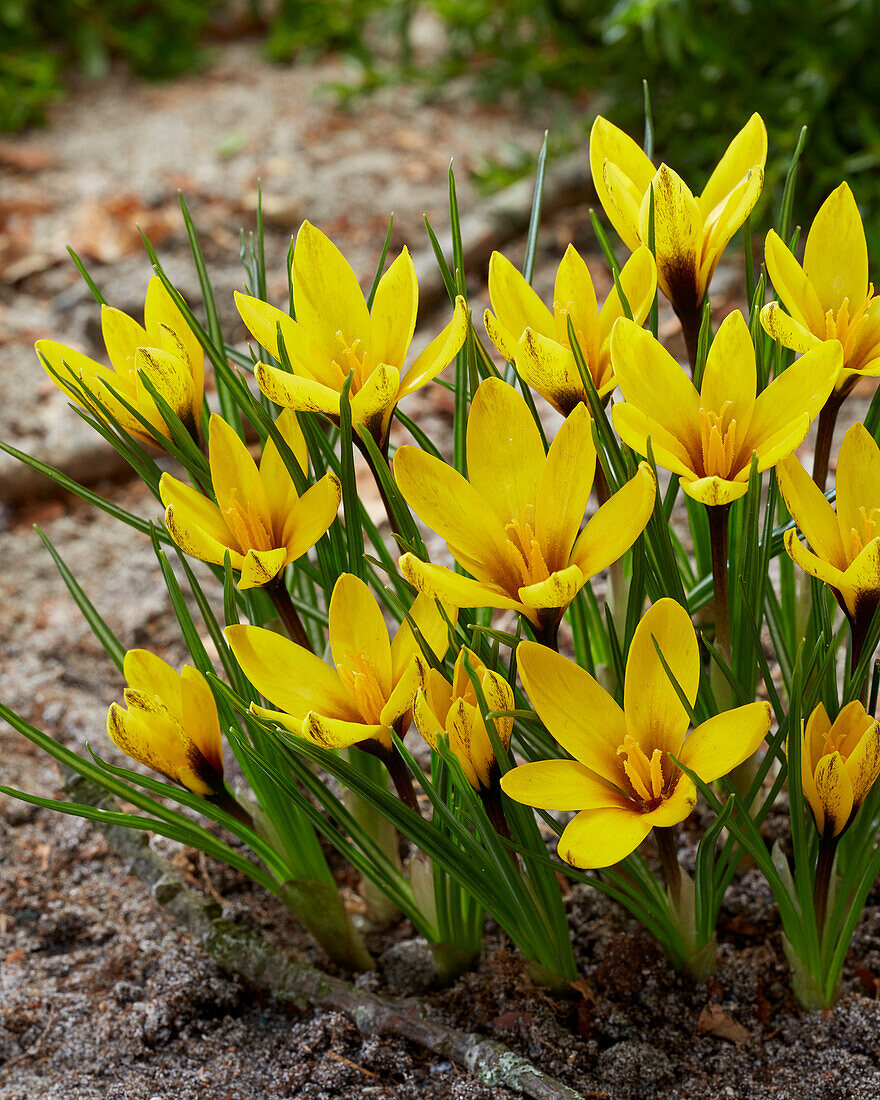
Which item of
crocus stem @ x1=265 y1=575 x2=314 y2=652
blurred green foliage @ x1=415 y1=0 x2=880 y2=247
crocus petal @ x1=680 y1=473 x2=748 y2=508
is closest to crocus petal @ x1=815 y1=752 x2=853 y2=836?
crocus petal @ x1=680 y1=473 x2=748 y2=508

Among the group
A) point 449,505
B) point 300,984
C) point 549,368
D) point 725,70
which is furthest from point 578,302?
point 725,70

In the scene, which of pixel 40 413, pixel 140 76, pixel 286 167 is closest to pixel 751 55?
pixel 286 167

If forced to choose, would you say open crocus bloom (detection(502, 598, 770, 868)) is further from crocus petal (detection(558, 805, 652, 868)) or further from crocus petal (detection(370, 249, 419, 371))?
crocus petal (detection(370, 249, 419, 371))

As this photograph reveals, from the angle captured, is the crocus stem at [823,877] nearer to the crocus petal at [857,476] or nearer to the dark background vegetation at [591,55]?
the crocus petal at [857,476]

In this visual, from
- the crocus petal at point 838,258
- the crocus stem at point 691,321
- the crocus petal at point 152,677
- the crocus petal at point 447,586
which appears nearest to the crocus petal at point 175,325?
the crocus petal at point 152,677

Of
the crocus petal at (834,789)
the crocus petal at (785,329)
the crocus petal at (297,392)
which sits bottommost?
the crocus petal at (834,789)

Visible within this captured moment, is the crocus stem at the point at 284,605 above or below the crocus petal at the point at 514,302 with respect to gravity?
below
